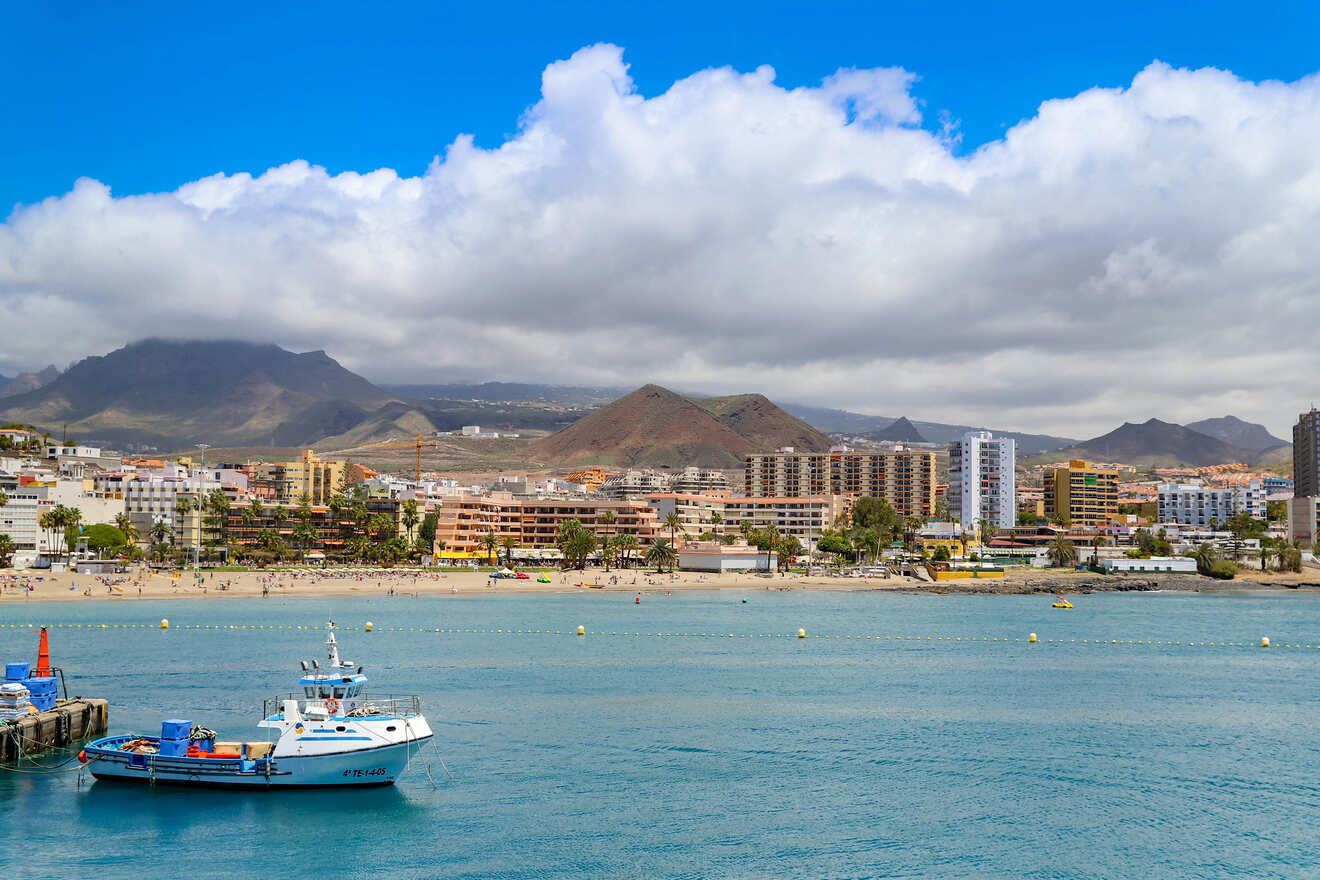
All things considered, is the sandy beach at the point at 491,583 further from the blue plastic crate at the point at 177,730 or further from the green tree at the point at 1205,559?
the blue plastic crate at the point at 177,730

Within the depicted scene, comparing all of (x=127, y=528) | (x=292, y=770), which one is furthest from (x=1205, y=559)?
(x=292, y=770)

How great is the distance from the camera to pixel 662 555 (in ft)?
602

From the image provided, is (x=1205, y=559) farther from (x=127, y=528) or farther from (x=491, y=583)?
(x=127, y=528)

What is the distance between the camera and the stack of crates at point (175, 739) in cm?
4038

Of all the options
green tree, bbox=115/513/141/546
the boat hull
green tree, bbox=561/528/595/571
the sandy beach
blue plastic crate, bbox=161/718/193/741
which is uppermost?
green tree, bbox=115/513/141/546

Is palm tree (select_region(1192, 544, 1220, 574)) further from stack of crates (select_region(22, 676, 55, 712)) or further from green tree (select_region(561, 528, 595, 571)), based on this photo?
stack of crates (select_region(22, 676, 55, 712))

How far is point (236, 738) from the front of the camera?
1823 inches

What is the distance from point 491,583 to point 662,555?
37.3 metres

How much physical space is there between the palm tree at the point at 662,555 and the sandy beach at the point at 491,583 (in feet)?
18.3

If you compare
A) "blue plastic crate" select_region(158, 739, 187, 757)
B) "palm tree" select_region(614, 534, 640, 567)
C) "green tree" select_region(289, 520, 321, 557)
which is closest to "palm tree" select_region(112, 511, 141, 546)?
"green tree" select_region(289, 520, 321, 557)

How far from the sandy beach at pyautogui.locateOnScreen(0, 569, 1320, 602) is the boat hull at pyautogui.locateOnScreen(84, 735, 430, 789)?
89.2m

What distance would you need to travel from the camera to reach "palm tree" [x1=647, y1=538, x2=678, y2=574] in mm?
183125

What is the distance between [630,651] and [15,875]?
172 feet

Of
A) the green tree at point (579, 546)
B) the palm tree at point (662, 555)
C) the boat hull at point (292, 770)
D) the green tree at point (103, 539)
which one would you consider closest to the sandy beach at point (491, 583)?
the green tree at point (579, 546)
